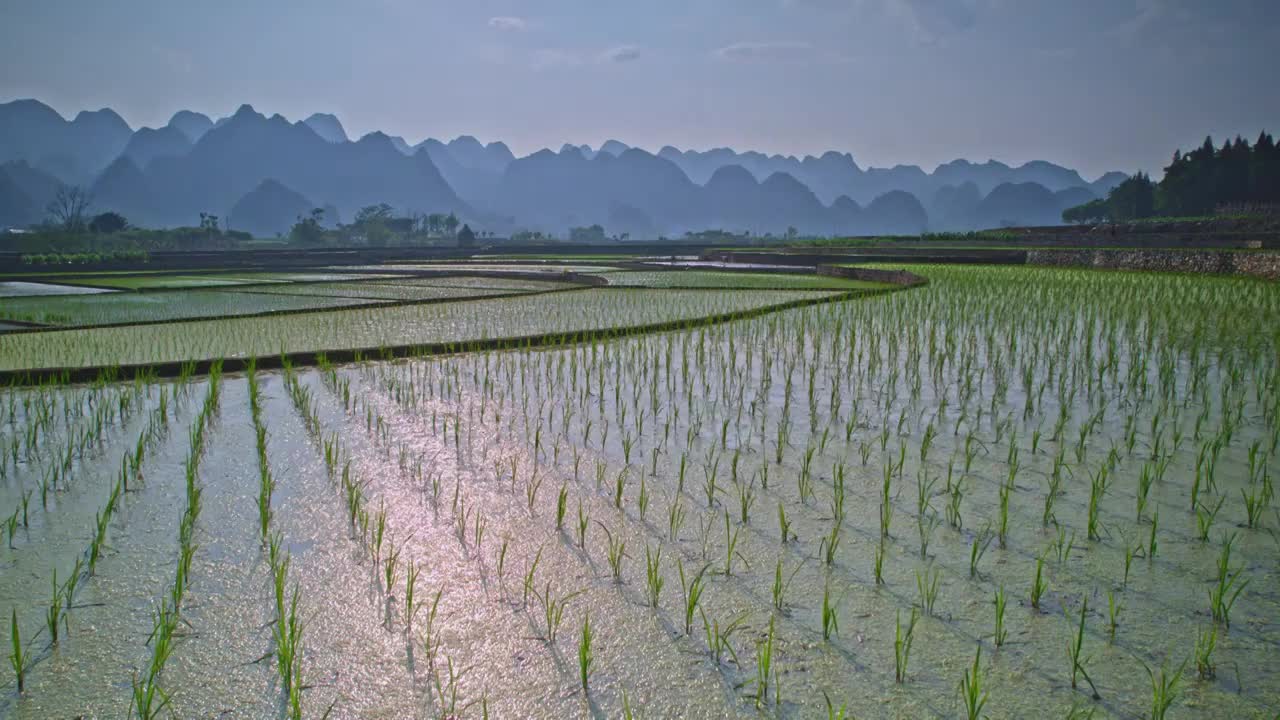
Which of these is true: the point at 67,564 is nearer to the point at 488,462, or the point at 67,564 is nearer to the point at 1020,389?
the point at 488,462

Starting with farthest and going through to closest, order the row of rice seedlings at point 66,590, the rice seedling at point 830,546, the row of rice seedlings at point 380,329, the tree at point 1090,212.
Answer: the tree at point 1090,212 < the row of rice seedlings at point 380,329 < the rice seedling at point 830,546 < the row of rice seedlings at point 66,590

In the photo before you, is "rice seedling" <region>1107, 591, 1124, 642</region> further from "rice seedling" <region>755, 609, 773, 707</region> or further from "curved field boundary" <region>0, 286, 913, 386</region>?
"curved field boundary" <region>0, 286, 913, 386</region>

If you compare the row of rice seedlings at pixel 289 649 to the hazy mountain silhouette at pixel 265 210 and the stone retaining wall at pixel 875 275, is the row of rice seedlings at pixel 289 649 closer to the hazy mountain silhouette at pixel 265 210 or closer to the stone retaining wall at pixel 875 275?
the stone retaining wall at pixel 875 275

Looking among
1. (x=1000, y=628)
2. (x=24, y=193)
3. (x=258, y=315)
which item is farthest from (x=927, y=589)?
(x=24, y=193)

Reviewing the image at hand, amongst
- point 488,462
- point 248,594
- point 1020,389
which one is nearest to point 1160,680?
point 248,594

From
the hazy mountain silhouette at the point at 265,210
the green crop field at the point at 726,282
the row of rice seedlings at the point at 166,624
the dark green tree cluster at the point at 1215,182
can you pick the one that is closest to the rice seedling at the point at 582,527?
the row of rice seedlings at the point at 166,624

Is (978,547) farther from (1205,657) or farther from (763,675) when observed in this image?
(763,675)
